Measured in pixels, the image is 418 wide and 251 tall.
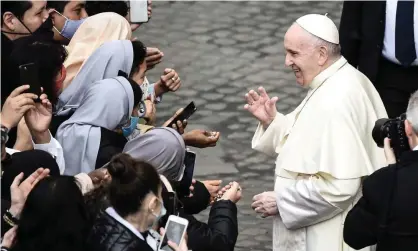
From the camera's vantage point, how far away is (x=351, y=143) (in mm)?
5410

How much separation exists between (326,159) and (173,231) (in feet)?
4.09

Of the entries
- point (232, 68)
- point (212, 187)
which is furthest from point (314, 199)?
point (232, 68)

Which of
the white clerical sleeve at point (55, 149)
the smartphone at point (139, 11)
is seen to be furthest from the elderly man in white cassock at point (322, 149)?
the smartphone at point (139, 11)

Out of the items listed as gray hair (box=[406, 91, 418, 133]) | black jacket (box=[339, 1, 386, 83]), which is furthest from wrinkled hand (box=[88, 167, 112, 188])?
black jacket (box=[339, 1, 386, 83])

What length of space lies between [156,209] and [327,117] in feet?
4.51

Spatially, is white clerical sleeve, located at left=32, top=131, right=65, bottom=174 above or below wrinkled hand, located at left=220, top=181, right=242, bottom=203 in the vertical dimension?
below

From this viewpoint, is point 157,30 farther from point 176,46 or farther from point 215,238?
point 215,238

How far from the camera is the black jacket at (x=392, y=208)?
4.55m

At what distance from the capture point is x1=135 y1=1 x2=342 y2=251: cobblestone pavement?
334 inches

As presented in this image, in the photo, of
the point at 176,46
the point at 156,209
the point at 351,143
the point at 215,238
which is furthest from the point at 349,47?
the point at 176,46

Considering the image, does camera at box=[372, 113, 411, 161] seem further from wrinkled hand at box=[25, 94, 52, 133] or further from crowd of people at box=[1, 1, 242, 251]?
wrinkled hand at box=[25, 94, 52, 133]

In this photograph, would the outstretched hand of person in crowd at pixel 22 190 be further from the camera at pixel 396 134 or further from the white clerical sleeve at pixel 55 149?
the camera at pixel 396 134

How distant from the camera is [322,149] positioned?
542cm

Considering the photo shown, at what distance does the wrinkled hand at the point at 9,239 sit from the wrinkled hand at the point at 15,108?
0.95 metres
